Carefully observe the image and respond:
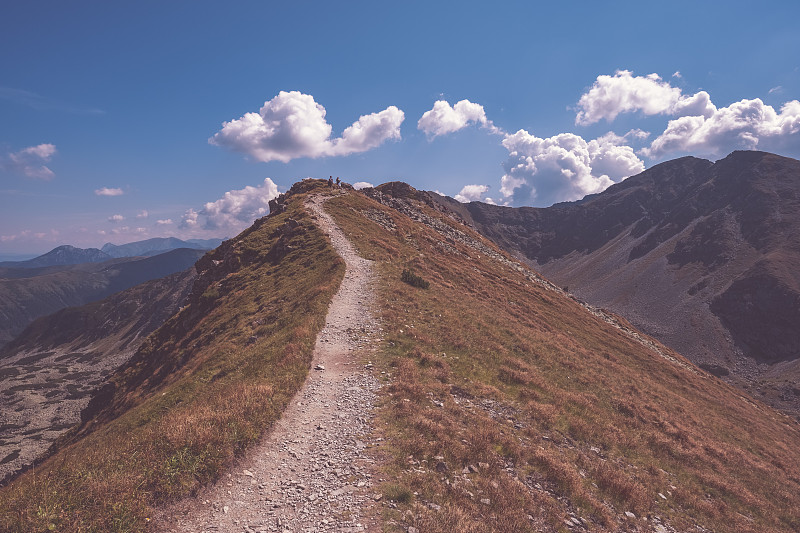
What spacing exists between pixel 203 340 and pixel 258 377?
1717 cm

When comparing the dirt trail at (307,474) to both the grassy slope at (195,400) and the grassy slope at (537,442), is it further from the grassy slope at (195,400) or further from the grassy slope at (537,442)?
A: the grassy slope at (537,442)

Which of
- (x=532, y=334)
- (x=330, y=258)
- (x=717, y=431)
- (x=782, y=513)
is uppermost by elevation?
(x=330, y=258)

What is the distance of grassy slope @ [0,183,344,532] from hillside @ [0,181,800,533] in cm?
7

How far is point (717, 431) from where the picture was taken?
2973cm

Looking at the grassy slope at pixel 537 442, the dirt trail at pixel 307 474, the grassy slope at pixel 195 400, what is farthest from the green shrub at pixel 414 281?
the dirt trail at pixel 307 474

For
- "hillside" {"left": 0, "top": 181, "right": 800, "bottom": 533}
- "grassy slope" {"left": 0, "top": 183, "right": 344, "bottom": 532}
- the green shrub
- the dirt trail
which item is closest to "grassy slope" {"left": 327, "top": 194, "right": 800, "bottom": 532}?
"hillside" {"left": 0, "top": 181, "right": 800, "bottom": 533}

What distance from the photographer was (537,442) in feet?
46.6

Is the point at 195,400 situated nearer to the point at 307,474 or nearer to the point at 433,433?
the point at 307,474

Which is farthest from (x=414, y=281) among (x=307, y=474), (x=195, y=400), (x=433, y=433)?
(x=307, y=474)

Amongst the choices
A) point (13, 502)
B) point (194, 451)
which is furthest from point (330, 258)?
point (13, 502)

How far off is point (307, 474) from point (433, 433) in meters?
4.40

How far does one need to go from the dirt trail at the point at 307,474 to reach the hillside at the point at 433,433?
0.14 meters

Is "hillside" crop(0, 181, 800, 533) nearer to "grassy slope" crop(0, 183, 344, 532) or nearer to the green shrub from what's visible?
"grassy slope" crop(0, 183, 344, 532)

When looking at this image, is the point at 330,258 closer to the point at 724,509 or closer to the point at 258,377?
the point at 258,377
